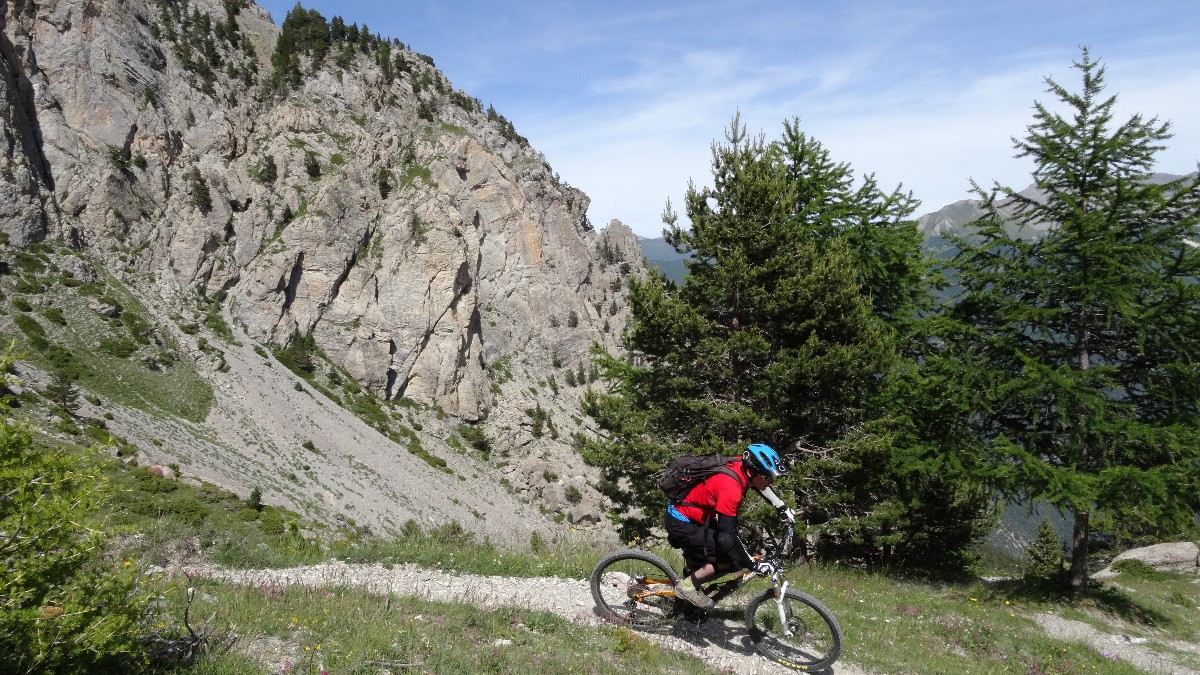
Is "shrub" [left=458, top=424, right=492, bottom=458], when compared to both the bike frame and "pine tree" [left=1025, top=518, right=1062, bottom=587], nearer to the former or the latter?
"pine tree" [left=1025, top=518, right=1062, bottom=587]

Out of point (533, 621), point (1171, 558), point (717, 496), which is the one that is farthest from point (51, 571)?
point (1171, 558)

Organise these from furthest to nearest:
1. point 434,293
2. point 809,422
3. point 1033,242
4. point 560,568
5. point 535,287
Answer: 1. point 535,287
2. point 434,293
3. point 809,422
4. point 1033,242
5. point 560,568

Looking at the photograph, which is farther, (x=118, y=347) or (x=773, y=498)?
(x=118, y=347)

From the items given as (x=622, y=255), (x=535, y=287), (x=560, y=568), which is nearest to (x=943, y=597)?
(x=560, y=568)

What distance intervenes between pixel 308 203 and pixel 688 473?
7224 centimetres

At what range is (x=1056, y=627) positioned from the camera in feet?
36.1

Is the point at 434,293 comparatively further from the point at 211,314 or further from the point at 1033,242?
the point at 1033,242

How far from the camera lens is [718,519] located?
605cm

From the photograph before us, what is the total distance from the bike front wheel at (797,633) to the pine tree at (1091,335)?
7739 mm

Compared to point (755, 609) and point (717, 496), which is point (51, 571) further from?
point (755, 609)

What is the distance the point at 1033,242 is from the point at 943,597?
8.02m

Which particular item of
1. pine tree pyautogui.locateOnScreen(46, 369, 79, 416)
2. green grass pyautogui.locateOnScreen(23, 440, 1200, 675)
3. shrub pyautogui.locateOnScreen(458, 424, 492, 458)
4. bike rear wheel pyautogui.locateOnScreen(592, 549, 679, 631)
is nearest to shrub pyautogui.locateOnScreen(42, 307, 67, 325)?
pine tree pyautogui.locateOnScreen(46, 369, 79, 416)

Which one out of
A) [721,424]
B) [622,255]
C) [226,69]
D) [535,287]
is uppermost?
[226,69]

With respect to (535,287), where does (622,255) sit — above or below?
above
